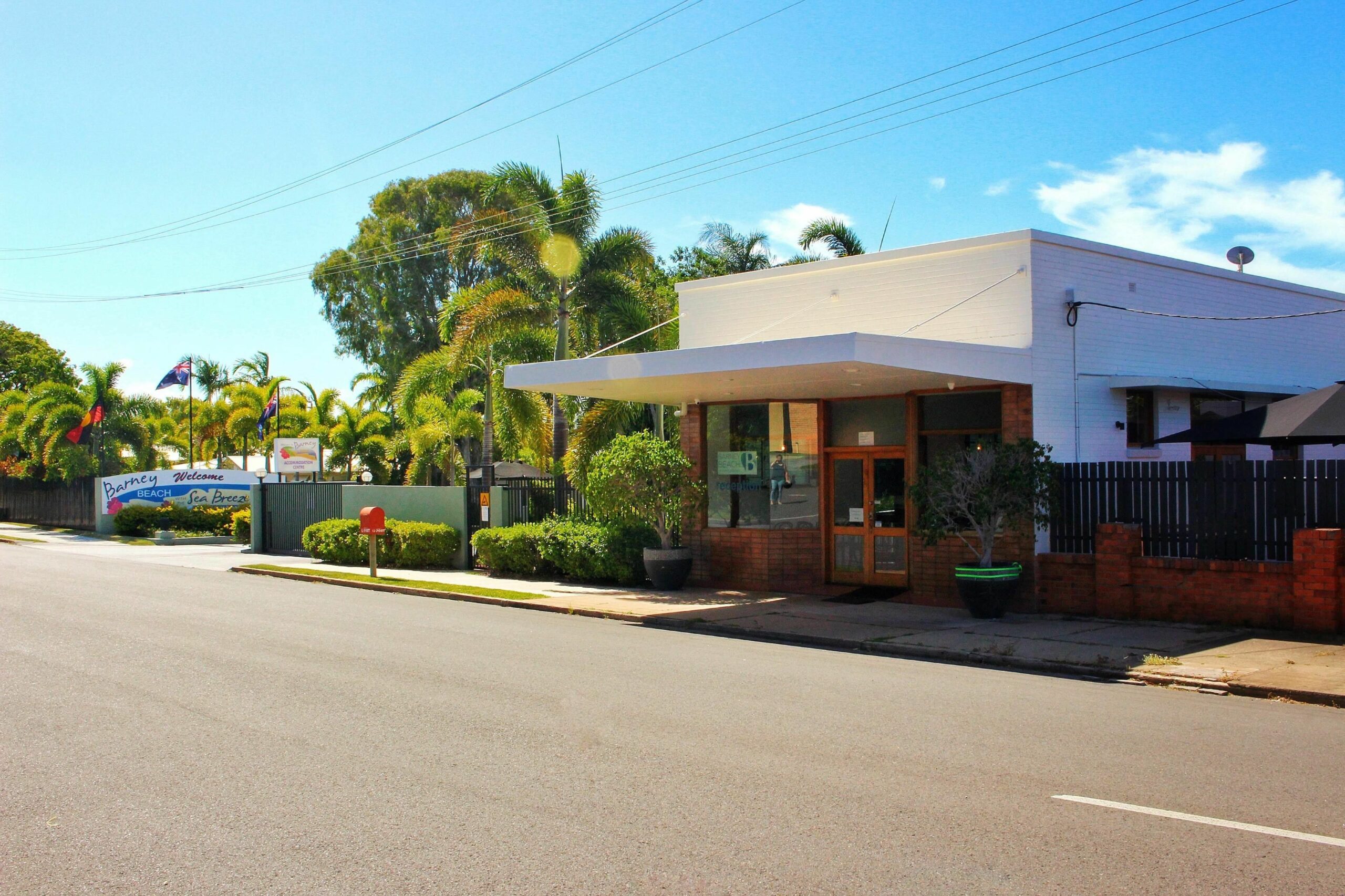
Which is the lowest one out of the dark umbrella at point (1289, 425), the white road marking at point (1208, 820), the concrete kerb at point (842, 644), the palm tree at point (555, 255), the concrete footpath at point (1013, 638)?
the concrete kerb at point (842, 644)

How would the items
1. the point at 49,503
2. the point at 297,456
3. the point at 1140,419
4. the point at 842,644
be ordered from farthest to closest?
the point at 49,503 → the point at 297,456 → the point at 1140,419 → the point at 842,644

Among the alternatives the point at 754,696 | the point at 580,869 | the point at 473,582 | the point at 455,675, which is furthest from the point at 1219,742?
the point at 473,582

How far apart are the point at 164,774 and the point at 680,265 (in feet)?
141

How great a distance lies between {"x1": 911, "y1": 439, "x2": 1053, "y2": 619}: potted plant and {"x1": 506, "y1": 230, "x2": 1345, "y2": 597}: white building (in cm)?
107

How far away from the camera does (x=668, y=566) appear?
17.6 metres

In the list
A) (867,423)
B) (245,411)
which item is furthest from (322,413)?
(867,423)

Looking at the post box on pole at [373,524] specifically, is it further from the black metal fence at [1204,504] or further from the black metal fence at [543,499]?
the black metal fence at [1204,504]

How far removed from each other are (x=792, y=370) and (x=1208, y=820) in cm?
912

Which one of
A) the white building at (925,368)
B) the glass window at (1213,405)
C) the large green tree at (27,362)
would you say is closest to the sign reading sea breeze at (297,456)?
the white building at (925,368)

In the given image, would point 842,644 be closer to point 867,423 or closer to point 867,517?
point 867,517

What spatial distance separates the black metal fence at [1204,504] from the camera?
1262cm

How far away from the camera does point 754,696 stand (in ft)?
29.7

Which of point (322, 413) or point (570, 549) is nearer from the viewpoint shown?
point (570, 549)

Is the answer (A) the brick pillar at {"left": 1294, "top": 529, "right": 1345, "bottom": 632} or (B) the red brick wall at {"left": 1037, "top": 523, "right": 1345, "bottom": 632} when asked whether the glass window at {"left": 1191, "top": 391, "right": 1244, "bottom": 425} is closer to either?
(B) the red brick wall at {"left": 1037, "top": 523, "right": 1345, "bottom": 632}
